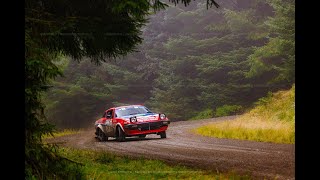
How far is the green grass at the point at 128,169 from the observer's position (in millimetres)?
5449

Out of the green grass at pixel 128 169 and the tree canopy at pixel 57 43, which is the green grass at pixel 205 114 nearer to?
the green grass at pixel 128 169

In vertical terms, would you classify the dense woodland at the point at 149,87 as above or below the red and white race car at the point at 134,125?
above

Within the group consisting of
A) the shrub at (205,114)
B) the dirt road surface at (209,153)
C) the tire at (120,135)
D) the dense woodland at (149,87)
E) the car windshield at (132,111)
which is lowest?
the dirt road surface at (209,153)

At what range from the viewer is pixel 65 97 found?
5.33 meters

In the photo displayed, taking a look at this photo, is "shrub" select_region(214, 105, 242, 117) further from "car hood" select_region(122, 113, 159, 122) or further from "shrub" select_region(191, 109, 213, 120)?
"car hood" select_region(122, 113, 159, 122)

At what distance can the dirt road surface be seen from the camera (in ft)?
20.7

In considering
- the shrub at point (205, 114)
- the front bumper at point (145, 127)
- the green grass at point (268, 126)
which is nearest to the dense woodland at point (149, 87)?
the shrub at point (205, 114)

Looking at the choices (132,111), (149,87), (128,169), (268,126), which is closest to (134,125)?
(132,111)

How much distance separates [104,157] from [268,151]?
13.2 ft

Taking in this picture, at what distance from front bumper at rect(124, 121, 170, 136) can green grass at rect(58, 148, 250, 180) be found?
0.94m

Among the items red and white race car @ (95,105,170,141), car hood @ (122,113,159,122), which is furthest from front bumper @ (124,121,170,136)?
car hood @ (122,113,159,122)

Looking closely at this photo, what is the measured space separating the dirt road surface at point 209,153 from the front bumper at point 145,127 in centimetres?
32

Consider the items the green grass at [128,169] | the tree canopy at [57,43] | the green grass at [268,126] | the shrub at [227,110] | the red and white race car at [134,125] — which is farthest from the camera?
the green grass at [268,126]

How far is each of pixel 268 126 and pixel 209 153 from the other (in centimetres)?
381
